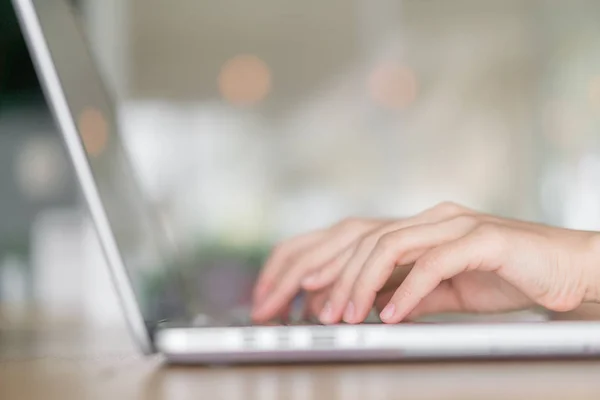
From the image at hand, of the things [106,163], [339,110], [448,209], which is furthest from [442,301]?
[339,110]

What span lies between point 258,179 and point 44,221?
34.0 inches

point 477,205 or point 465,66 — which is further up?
point 465,66

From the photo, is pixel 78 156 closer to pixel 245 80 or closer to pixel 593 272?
pixel 593 272

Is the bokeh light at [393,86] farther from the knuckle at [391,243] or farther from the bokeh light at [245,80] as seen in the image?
the knuckle at [391,243]

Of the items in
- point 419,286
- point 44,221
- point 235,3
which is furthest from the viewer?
point 235,3

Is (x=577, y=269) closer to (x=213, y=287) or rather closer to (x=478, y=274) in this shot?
(x=478, y=274)

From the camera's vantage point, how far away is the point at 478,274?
0.78m

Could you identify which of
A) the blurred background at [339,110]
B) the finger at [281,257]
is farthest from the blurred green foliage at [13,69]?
the finger at [281,257]

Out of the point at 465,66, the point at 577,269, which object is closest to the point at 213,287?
the point at 465,66

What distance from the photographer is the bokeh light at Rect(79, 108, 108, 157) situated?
0.55 meters

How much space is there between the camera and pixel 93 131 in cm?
63

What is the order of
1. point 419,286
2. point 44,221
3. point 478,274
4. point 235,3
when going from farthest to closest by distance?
point 235,3, point 44,221, point 478,274, point 419,286

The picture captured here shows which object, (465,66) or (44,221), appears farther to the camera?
(465,66)

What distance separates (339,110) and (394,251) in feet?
8.70
